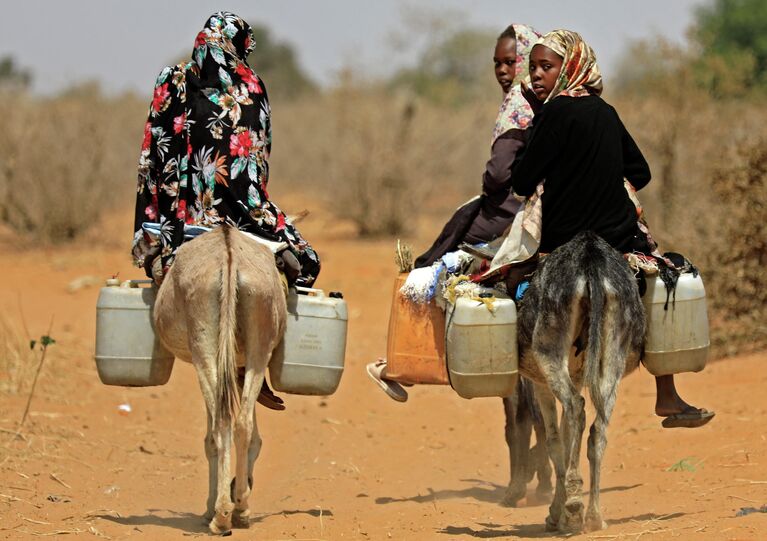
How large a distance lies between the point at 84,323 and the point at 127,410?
141 inches

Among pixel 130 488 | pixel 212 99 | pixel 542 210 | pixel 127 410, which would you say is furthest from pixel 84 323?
pixel 542 210

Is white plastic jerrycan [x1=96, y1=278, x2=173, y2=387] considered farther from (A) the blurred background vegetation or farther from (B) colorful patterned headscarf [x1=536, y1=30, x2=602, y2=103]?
(A) the blurred background vegetation

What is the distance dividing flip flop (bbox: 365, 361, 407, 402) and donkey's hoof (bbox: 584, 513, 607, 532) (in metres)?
1.44

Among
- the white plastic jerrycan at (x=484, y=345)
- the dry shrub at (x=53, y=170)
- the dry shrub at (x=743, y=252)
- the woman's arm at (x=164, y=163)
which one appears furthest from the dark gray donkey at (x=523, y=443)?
the dry shrub at (x=53, y=170)

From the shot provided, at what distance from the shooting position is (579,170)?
567 cm

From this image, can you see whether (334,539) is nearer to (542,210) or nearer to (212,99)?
(542,210)

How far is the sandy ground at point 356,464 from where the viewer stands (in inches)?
241

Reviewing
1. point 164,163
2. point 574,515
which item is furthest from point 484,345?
point 164,163

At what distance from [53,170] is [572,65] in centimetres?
1289

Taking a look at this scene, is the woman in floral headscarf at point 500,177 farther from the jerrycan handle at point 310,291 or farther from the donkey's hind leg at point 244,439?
the donkey's hind leg at point 244,439

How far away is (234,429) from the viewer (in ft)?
19.9

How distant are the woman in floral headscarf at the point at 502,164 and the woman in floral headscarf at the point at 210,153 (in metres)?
0.88

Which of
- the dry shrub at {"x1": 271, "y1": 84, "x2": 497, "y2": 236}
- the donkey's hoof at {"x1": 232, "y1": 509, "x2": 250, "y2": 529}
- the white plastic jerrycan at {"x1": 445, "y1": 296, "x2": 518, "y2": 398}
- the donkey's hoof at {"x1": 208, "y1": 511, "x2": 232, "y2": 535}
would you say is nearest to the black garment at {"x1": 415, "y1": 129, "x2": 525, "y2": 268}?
the white plastic jerrycan at {"x1": 445, "y1": 296, "x2": 518, "y2": 398}

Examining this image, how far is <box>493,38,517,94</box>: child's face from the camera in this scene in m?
6.91
